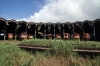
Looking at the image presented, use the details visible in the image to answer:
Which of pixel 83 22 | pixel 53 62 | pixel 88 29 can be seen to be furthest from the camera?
pixel 88 29

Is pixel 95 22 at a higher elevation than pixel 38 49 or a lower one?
higher

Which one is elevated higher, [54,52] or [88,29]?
[88,29]

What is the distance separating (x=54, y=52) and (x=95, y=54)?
8.60 feet

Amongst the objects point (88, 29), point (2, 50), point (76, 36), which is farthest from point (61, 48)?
point (88, 29)

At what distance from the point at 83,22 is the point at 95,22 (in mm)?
2580

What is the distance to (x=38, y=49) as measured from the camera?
1172 centimetres

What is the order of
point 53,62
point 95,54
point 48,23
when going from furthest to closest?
point 48,23
point 95,54
point 53,62

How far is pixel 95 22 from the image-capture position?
2381cm

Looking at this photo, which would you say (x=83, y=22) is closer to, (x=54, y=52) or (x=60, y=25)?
(x=60, y=25)

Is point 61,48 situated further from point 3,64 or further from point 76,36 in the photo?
point 76,36

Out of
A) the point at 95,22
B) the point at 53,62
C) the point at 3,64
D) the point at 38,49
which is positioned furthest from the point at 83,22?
the point at 3,64

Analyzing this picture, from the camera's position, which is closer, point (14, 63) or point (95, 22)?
point (14, 63)

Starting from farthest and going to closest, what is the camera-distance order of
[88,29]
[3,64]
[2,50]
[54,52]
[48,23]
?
[88,29] → [48,23] → [2,50] → [54,52] → [3,64]

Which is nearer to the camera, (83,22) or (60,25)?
(83,22)
